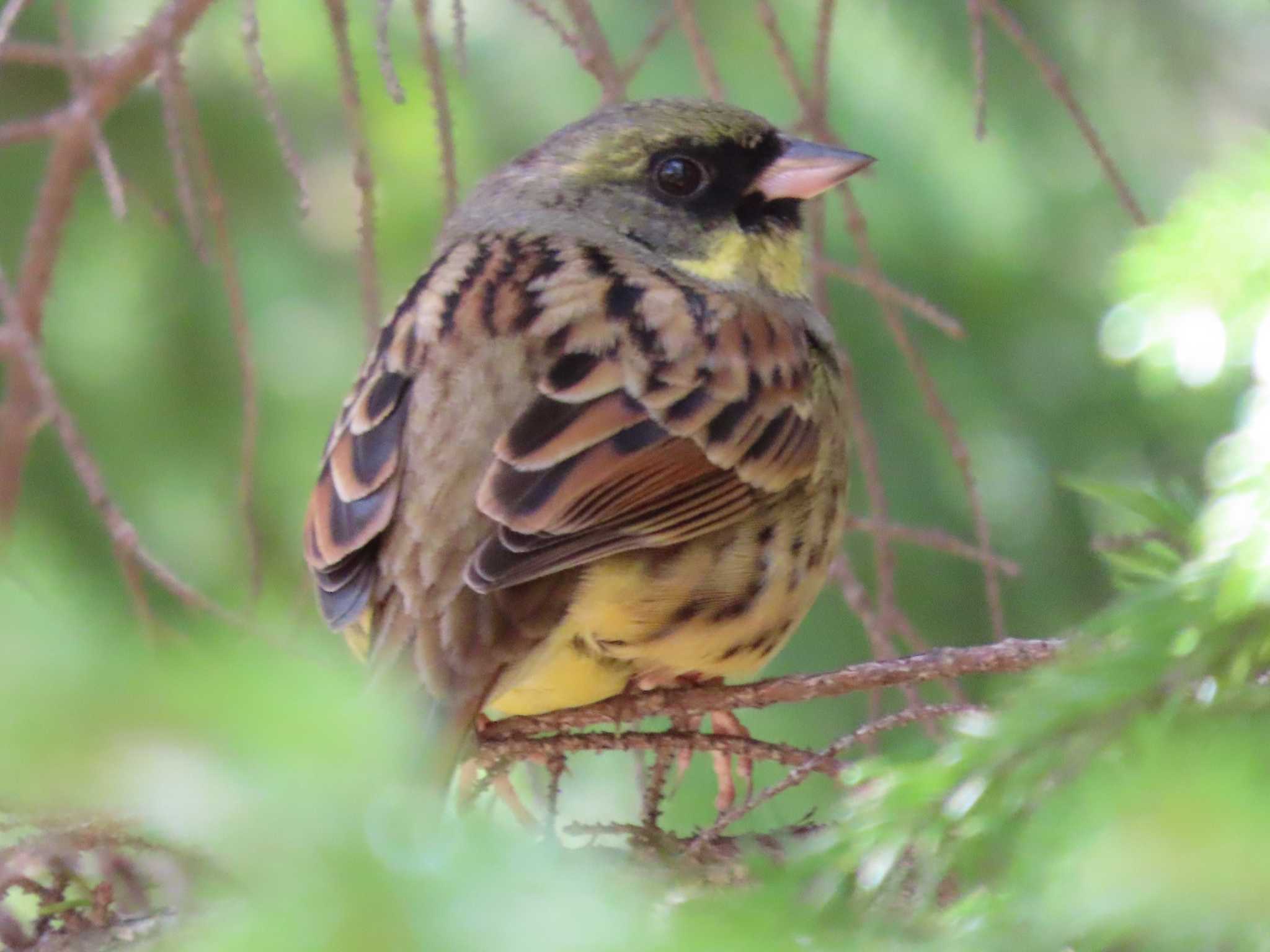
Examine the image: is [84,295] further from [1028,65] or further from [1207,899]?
[1207,899]

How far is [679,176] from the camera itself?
2.52 metres

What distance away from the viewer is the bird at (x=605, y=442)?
184 centimetres

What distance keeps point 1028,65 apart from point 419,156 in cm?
110

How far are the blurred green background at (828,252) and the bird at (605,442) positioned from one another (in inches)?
19.0

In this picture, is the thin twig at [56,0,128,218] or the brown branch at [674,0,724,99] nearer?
the thin twig at [56,0,128,218]

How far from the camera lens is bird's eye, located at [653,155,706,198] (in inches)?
98.7

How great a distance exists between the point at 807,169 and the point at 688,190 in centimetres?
24


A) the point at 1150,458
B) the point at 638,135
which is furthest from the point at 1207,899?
the point at 1150,458

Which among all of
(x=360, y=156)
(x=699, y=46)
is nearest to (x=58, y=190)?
(x=360, y=156)

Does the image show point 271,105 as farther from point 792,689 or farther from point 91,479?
point 792,689

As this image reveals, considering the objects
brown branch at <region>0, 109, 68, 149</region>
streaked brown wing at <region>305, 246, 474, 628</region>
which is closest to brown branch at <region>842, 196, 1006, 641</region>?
streaked brown wing at <region>305, 246, 474, 628</region>

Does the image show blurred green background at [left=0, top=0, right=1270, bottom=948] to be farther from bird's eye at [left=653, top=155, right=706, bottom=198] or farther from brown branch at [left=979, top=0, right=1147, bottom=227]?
brown branch at [left=979, top=0, right=1147, bottom=227]

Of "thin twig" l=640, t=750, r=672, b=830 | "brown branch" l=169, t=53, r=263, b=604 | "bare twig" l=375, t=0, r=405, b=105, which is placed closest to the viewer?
"thin twig" l=640, t=750, r=672, b=830

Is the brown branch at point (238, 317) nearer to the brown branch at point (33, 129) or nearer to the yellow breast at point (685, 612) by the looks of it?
the brown branch at point (33, 129)
